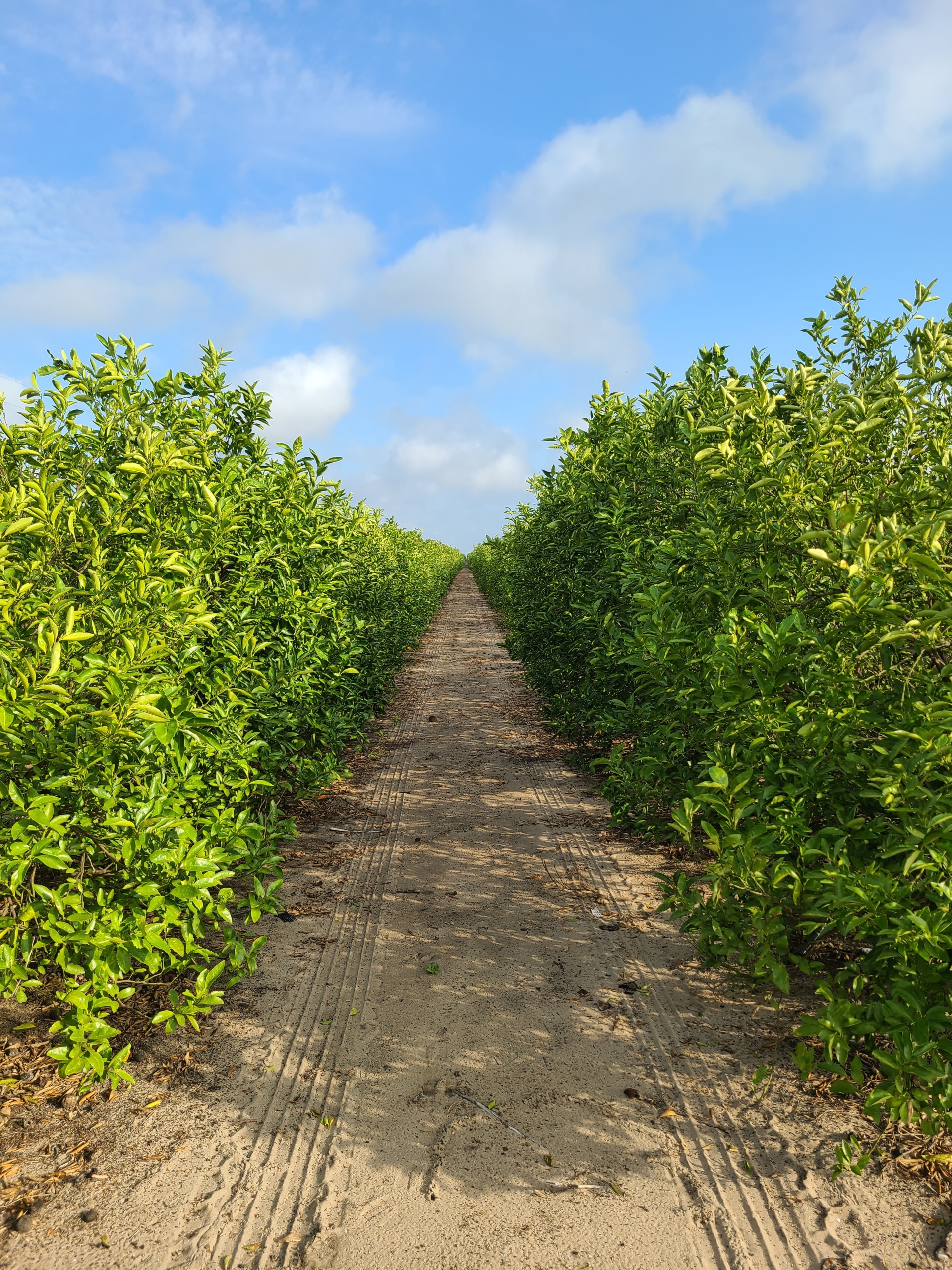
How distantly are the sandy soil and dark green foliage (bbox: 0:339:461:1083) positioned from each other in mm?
368

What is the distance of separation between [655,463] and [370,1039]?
472cm

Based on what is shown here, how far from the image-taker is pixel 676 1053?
11.6ft

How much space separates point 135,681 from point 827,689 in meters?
2.80

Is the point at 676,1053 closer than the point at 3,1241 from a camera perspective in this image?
No

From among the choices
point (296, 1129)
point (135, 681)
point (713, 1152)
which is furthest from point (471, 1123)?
point (135, 681)

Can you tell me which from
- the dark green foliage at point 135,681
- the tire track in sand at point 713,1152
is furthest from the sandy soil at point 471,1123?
the dark green foliage at point 135,681

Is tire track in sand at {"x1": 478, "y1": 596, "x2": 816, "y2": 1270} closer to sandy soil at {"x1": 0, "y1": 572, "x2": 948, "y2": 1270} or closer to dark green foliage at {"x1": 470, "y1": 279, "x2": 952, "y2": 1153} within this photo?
sandy soil at {"x1": 0, "y1": 572, "x2": 948, "y2": 1270}

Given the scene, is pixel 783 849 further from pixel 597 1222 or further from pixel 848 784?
pixel 597 1222

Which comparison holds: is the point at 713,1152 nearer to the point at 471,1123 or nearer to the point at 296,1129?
the point at 471,1123

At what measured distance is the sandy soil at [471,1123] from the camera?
2.57 meters

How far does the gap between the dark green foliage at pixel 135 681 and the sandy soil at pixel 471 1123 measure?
14.5 inches

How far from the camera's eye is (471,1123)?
3102mm

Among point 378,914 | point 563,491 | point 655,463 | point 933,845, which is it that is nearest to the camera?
point 933,845

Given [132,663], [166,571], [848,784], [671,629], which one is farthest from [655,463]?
[132,663]
